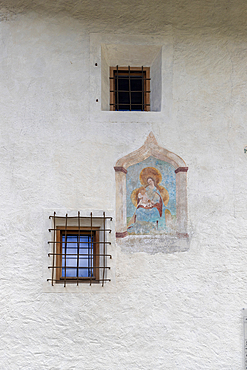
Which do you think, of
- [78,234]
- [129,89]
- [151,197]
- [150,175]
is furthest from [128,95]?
[78,234]

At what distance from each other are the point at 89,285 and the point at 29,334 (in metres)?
0.67

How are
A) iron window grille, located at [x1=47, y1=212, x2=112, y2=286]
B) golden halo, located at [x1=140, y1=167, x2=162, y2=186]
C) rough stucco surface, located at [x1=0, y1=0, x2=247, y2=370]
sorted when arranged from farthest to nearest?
golden halo, located at [x1=140, y1=167, x2=162, y2=186]
iron window grille, located at [x1=47, y1=212, x2=112, y2=286]
rough stucco surface, located at [x1=0, y1=0, x2=247, y2=370]

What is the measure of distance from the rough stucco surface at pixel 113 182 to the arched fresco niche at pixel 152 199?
9cm

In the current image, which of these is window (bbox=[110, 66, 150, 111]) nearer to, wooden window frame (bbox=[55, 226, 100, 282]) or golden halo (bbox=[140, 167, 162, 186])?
golden halo (bbox=[140, 167, 162, 186])

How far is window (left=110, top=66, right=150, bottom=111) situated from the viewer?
4395mm

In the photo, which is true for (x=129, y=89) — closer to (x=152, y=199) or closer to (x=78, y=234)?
(x=152, y=199)

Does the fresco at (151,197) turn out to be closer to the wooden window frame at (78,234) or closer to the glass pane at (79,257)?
the wooden window frame at (78,234)

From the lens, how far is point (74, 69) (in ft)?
13.6

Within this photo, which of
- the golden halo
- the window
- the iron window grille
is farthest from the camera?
the window

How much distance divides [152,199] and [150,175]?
0.77 feet

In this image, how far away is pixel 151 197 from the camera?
13.2 ft

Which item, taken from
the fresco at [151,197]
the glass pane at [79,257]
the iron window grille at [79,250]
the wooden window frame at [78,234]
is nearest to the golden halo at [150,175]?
the fresco at [151,197]

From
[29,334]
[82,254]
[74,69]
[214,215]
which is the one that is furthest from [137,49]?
[29,334]

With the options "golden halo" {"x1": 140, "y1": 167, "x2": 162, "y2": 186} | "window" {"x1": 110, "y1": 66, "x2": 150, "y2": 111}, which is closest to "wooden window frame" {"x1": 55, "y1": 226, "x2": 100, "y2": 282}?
"golden halo" {"x1": 140, "y1": 167, "x2": 162, "y2": 186}
